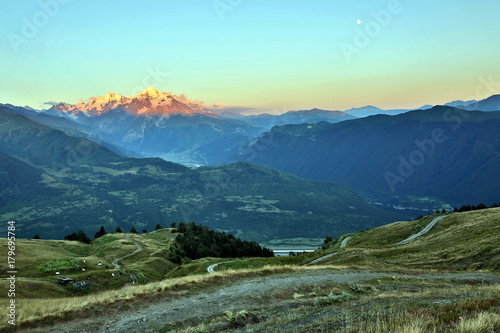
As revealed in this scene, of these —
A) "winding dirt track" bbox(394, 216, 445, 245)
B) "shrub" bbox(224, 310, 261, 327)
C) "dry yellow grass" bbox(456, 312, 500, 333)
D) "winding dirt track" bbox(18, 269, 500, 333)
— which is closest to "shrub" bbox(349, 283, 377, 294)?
"winding dirt track" bbox(18, 269, 500, 333)

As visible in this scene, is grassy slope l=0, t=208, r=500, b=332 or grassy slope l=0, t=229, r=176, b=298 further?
grassy slope l=0, t=229, r=176, b=298

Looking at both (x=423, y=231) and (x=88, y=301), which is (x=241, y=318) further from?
(x=423, y=231)

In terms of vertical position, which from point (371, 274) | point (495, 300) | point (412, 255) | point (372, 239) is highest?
point (495, 300)

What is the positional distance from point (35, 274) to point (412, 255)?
227 feet

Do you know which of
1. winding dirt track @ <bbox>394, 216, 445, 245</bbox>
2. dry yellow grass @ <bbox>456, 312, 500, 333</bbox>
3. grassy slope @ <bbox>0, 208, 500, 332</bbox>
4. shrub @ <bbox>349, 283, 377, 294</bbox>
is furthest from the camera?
winding dirt track @ <bbox>394, 216, 445, 245</bbox>

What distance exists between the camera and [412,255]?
5469cm

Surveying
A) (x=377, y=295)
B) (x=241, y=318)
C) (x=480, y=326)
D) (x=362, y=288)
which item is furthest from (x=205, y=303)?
(x=480, y=326)

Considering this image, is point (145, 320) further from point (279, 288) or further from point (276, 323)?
point (279, 288)

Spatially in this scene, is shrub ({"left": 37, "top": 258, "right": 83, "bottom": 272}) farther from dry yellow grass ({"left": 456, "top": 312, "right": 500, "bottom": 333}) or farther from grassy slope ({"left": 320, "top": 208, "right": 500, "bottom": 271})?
dry yellow grass ({"left": 456, "top": 312, "right": 500, "bottom": 333})

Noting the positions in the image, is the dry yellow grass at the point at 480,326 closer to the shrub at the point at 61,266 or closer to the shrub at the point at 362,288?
the shrub at the point at 362,288

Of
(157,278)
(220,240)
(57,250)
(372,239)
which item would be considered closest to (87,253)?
(57,250)

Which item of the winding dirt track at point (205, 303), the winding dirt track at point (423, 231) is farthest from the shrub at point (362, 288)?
the winding dirt track at point (423, 231)

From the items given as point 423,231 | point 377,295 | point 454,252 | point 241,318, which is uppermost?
point 241,318

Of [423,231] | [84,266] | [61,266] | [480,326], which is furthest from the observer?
[423,231]
